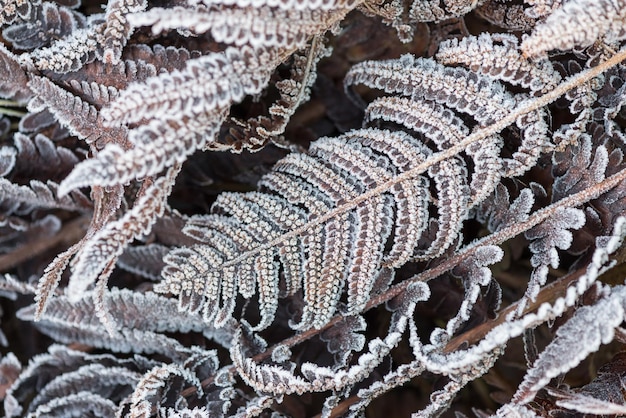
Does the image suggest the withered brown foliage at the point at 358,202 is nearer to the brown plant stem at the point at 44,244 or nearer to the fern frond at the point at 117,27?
the fern frond at the point at 117,27

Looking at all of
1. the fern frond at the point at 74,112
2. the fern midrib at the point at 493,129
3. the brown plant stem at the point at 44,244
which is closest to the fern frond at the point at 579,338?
the fern midrib at the point at 493,129

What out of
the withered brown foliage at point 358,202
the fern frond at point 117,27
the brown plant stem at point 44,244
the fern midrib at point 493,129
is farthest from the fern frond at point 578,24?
the brown plant stem at point 44,244

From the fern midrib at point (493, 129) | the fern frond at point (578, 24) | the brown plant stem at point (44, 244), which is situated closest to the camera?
the fern frond at point (578, 24)

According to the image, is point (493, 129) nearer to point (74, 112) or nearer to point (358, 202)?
point (358, 202)

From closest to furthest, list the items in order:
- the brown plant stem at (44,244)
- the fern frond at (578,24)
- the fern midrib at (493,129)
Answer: the fern frond at (578,24) → the fern midrib at (493,129) → the brown plant stem at (44,244)

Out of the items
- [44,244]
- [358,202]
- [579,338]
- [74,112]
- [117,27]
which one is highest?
[117,27]

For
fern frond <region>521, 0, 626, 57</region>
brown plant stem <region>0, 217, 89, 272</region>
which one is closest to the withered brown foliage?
fern frond <region>521, 0, 626, 57</region>

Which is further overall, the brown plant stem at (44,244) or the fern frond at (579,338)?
the brown plant stem at (44,244)

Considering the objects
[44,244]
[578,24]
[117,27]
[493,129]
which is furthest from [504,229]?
[44,244]

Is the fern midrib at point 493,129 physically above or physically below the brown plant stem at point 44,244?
above

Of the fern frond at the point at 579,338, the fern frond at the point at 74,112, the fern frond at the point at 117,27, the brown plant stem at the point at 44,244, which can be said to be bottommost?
the brown plant stem at the point at 44,244

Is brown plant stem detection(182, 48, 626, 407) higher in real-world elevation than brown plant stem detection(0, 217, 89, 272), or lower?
higher

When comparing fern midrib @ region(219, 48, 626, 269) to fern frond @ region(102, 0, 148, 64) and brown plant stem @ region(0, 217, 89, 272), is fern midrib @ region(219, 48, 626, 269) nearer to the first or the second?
fern frond @ region(102, 0, 148, 64)
